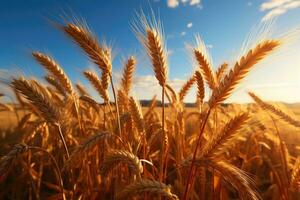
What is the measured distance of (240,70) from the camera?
189 cm

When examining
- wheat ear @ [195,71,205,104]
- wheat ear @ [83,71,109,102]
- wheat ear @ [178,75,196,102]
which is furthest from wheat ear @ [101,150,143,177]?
wheat ear @ [178,75,196,102]

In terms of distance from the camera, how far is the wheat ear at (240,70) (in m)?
1.84

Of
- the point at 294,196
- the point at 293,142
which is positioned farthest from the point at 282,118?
the point at 293,142

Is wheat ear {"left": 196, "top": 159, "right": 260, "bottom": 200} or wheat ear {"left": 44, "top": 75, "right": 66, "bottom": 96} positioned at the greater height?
wheat ear {"left": 44, "top": 75, "right": 66, "bottom": 96}

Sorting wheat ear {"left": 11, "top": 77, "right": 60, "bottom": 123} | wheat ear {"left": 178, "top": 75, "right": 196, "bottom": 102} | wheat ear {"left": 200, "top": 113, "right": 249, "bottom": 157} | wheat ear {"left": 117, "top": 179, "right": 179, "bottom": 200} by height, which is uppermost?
wheat ear {"left": 178, "top": 75, "right": 196, "bottom": 102}

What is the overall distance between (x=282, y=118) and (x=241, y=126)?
1.23 metres

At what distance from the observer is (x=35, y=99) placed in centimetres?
203

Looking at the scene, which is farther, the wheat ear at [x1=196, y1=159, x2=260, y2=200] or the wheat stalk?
the wheat stalk

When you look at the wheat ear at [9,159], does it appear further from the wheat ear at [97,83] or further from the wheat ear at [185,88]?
the wheat ear at [185,88]

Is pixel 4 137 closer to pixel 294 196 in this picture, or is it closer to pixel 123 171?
pixel 123 171

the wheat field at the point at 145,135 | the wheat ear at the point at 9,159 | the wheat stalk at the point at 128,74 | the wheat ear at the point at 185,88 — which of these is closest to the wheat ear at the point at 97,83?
the wheat field at the point at 145,135

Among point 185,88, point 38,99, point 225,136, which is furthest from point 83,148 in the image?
point 185,88

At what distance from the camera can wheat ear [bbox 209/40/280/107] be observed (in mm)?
1836

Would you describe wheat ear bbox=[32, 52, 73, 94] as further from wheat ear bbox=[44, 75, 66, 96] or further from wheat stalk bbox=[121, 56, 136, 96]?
wheat stalk bbox=[121, 56, 136, 96]
